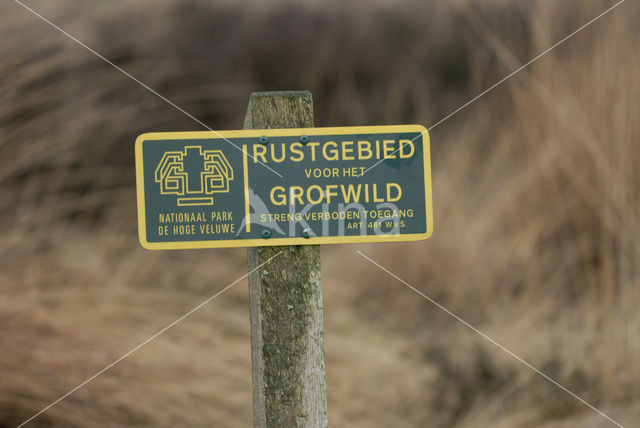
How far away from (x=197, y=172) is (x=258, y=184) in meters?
0.09

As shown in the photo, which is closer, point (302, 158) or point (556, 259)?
point (302, 158)

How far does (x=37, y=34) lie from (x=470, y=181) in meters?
1.27

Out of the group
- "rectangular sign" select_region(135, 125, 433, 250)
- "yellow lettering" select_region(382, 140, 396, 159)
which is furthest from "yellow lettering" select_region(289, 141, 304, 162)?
"yellow lettering" select_region(382, 140, 396, 159)

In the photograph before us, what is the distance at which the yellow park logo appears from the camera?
1.04 metres

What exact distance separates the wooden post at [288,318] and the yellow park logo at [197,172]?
3.2 inches

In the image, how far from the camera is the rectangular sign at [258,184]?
1039mm

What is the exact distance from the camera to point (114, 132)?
2049 millimetres

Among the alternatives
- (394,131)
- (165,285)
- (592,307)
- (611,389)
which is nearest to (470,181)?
(592,307)

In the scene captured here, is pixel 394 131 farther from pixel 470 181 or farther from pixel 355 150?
pixel 470 181

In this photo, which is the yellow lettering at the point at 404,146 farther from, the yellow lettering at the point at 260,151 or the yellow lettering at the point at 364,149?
the yellow lettering at the point at 260,151

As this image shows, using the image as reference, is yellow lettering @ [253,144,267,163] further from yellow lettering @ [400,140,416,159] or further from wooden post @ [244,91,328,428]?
yellow lettering @ [400,140,416,159]

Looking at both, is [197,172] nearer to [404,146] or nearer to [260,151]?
[260,151]

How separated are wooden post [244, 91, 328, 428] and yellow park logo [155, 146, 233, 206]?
0.08 metres

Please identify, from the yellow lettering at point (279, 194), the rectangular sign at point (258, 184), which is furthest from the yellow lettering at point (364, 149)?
the yellow lettering at point (279, 194)
